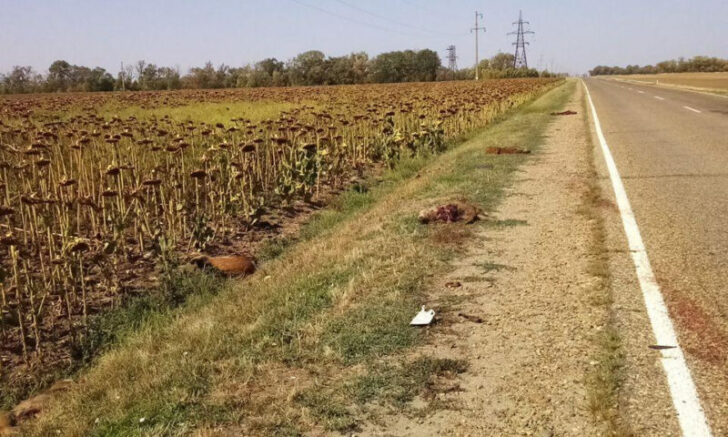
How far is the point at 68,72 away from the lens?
7050cm

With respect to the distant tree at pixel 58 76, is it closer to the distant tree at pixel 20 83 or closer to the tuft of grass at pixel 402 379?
the distant tree at pixel 20 83

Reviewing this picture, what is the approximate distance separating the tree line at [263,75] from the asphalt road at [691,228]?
61.1m

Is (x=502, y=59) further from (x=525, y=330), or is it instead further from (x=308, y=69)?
(x=525, y=330)

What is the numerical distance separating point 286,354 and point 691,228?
4.35m

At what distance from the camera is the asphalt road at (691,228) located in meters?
3.39

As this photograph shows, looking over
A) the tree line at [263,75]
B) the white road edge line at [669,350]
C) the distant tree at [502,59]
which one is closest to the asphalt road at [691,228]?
the white road edge line at [669,350]

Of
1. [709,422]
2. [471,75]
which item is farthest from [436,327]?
[471,75]

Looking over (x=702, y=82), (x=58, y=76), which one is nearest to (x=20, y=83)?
(x=58, y=76)

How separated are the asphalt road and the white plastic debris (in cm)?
149

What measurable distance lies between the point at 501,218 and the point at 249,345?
3708mm

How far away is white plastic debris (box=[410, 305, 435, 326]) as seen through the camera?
3988 mm

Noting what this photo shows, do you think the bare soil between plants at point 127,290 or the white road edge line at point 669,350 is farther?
the bare soil between plants at point 127,290

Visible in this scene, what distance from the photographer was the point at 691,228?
598 cm

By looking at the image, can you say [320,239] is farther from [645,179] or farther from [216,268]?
[645,179]
